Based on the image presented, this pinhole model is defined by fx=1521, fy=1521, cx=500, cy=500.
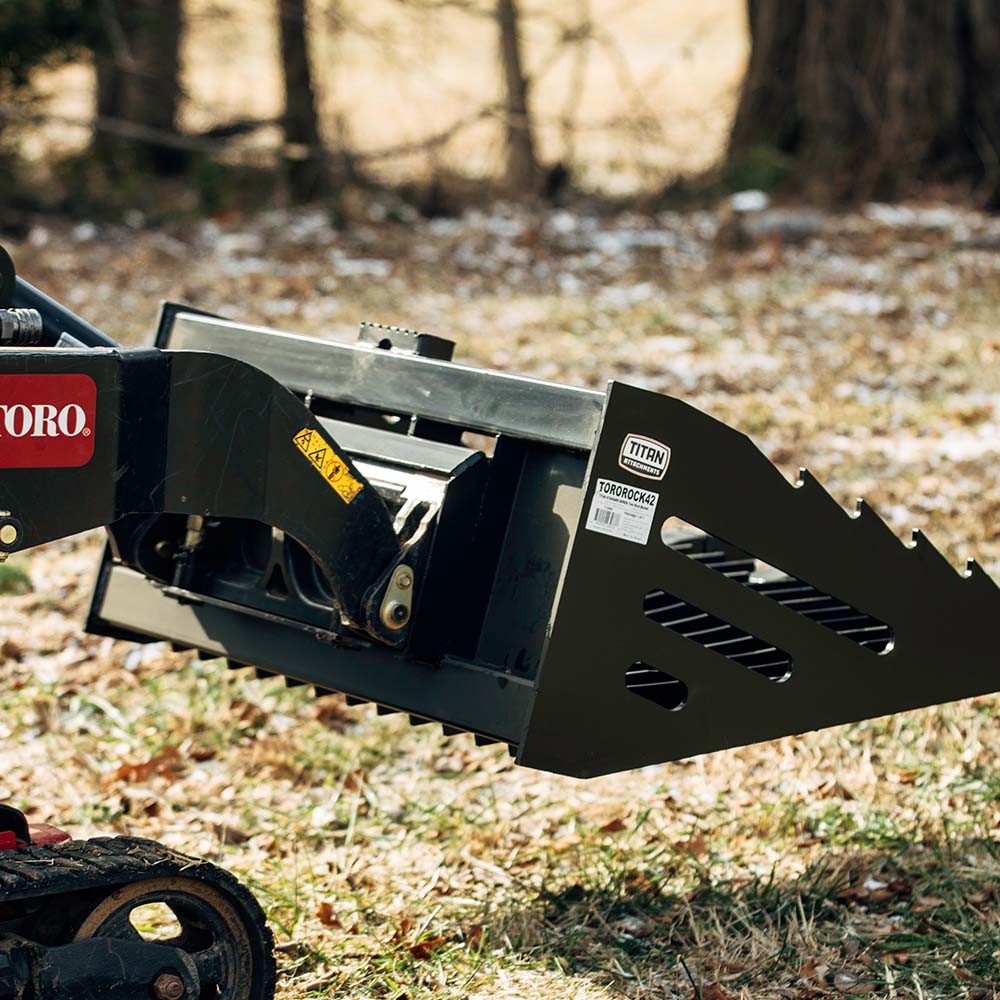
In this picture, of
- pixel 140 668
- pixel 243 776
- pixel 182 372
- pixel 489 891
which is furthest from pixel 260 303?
pixel 182 372

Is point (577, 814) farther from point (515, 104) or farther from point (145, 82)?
point (145, 82)

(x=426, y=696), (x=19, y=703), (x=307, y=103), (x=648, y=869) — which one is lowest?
(x=19, y=703)

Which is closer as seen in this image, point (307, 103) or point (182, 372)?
point (182, 372)

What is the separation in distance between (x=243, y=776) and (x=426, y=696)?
1352mm

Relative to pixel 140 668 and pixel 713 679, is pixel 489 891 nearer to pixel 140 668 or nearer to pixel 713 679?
pixel 713 679

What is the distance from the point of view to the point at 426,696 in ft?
10.8

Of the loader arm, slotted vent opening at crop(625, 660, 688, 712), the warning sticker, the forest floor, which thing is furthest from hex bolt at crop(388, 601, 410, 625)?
the forest floor

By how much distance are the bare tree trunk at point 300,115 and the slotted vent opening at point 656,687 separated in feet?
33.5

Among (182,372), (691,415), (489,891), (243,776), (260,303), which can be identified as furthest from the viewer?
(260,303)

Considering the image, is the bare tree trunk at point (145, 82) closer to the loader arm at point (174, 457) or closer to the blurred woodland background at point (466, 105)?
the blurred woodland background at point (466, 105)

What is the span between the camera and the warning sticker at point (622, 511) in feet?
10.0

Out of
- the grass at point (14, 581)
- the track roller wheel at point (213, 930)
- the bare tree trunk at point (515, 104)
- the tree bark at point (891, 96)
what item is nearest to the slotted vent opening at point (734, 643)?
the track roller wheel at point (213, 930)

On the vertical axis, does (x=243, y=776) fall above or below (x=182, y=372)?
below

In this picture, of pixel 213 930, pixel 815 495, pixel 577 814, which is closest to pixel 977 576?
pixel 815 495
